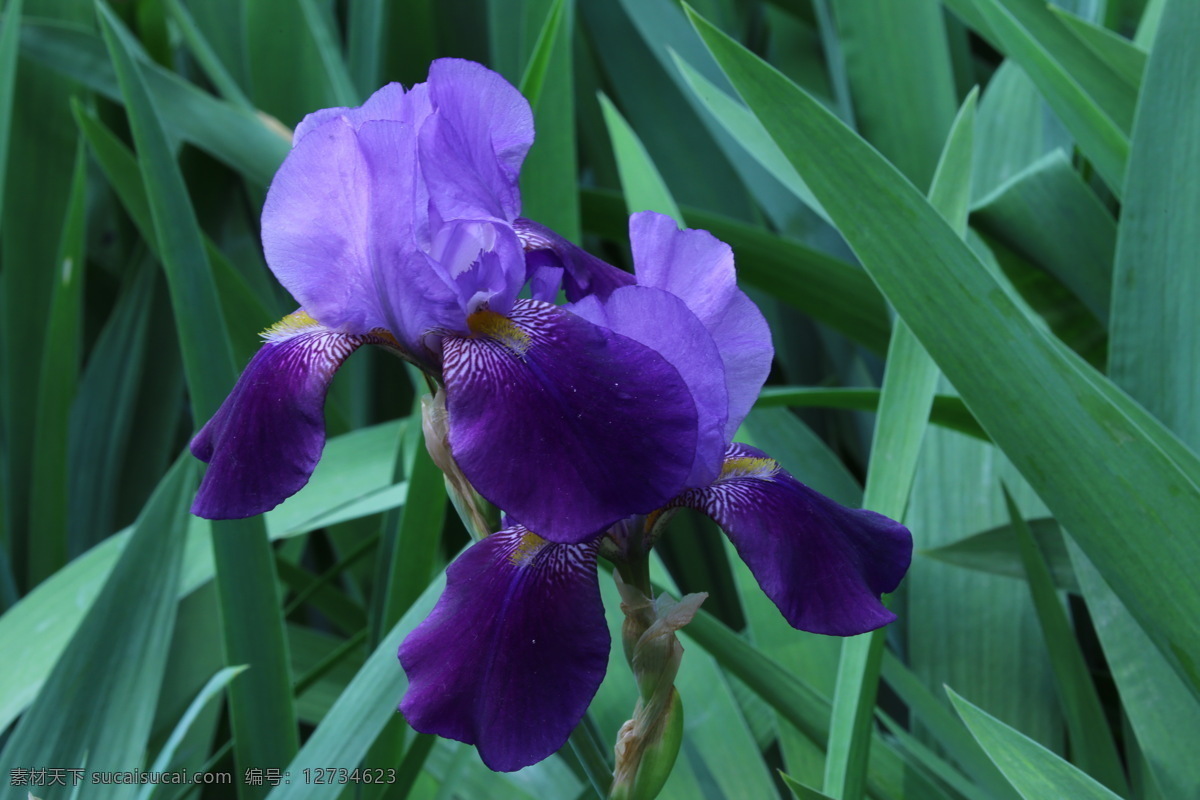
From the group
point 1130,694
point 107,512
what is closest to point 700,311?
point 1130,694

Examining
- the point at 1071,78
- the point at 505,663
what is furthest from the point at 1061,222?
the point at 505,663

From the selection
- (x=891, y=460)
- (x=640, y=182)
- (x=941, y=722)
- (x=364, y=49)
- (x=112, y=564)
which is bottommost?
(x=941, y=722)

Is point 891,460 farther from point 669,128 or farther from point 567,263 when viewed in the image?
point 669,128

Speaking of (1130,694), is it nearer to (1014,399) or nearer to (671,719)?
(1014,399)

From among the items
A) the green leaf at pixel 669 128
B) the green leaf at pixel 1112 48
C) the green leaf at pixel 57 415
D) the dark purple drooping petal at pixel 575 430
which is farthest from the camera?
the green leaf at pixel 669 128

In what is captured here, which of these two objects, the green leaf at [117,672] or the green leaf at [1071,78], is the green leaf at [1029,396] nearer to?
the green leaf at [1071,78]

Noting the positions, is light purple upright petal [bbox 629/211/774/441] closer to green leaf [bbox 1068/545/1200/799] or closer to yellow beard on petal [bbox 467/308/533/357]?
yellow beard on petal [bbox 467/308/533/357]

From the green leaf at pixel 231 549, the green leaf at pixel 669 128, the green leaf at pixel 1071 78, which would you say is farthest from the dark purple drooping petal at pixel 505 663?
the green leaf at pixel 669 128
